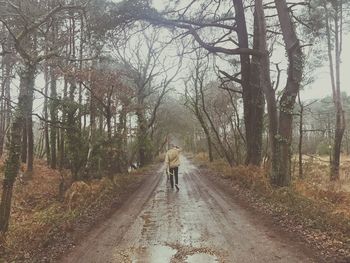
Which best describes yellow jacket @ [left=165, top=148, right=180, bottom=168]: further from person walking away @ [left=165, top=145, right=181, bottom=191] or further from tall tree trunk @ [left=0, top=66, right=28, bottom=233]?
tall tree trunk @ [left=0, top=66, right=28, bottom=233]

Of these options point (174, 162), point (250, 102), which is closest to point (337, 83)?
point (250, 102)

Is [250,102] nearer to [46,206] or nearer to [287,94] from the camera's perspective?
[287,94]

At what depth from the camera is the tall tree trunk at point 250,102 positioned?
18.4 metres

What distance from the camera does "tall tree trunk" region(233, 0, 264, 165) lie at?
1841cm

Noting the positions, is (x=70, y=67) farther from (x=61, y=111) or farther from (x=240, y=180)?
(x=240, y=180)

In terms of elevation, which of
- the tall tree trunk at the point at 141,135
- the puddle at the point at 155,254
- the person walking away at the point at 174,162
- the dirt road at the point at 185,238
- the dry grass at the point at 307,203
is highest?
the tall tree trunk at the point at 141,135

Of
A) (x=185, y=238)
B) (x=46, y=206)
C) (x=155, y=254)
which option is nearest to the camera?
(x=155, y=254)

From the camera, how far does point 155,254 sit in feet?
22.7

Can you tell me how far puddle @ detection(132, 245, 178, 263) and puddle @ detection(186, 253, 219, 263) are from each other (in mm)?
344

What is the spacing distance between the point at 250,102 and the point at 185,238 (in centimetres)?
1195

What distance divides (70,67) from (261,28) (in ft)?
24.8

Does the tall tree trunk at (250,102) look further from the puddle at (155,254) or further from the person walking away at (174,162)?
the puddle at (155,254)

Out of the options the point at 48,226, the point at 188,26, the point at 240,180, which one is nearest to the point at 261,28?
the point at 188,26

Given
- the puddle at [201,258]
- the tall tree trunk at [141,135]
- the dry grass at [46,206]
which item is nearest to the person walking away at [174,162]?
the dry grass at [46,206]
